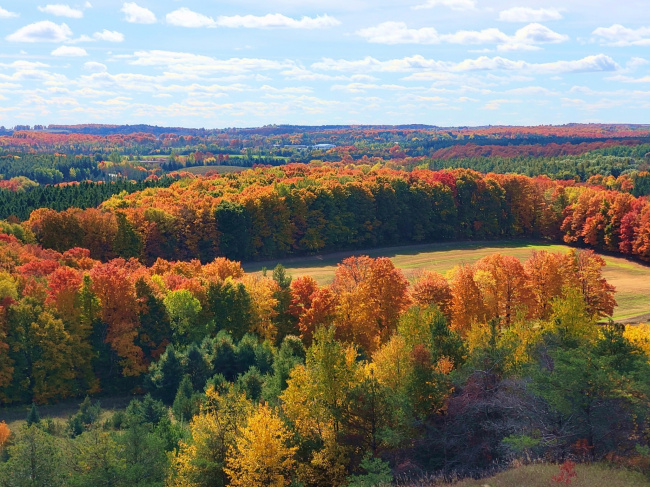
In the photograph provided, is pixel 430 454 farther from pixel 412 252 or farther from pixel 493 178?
pixel 493 178

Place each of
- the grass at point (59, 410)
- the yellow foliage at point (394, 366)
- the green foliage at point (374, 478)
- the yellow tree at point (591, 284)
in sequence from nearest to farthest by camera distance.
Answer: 1. the green foliage at point (374, 478)
2. the yellow foliage at point (394, 366)
3. the grass at point (59, 410)
4. the yellow tree at point (591, 284)

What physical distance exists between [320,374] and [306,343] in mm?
27384

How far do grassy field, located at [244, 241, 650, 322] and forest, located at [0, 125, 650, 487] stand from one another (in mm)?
3732

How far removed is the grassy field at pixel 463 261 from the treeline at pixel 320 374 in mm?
20982

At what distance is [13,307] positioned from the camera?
56.6 metres

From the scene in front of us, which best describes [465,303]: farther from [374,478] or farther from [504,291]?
[374,478]

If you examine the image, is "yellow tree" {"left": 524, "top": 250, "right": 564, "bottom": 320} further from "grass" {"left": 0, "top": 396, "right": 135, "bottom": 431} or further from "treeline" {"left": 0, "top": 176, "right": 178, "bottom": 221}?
"treeline" {"left": 0, "top": 176, "right": 178, "bottom": 221}

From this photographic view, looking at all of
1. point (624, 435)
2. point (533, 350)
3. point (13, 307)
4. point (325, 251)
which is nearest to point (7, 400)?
point (13, 307)

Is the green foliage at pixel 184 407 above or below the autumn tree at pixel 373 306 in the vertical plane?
below

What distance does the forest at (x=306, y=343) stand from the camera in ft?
96.2

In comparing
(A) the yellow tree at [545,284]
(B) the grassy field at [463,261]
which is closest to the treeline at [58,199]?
(B) the grassy field at [463,261]

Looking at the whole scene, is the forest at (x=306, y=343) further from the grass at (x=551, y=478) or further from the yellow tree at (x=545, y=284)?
the grass at (x=551, y=478)

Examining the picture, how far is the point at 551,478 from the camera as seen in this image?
2494cm

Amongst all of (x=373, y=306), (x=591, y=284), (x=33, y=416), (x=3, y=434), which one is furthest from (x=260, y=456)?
(x=591, y=284)
